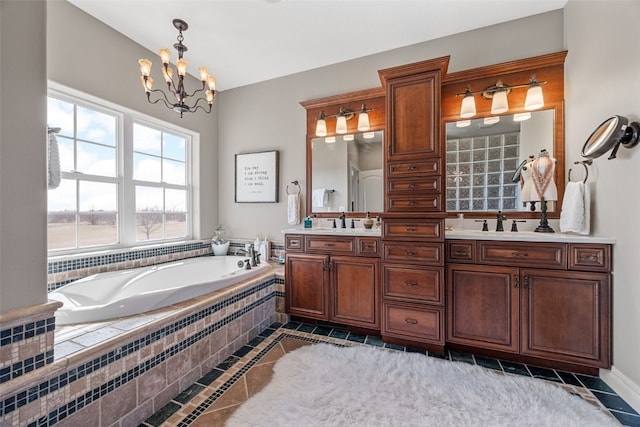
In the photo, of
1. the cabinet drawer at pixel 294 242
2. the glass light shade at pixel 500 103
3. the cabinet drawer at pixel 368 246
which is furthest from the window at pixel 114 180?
the glass light shade at pixel 500 103

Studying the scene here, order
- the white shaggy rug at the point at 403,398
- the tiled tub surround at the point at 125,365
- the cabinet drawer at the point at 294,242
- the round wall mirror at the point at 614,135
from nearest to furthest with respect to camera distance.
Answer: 1. the tiled tub surround at the point at 125,365
2. the white shaggy rug at the point at 403,398
3. the round wall mirror at the point at 614,135
4. the cabinet drawer at the point at 294,242

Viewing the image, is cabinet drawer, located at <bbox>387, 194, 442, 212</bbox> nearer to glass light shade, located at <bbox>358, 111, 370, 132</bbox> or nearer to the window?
glass light shade, located at <bbox>358, 111, 370, 132</bbox>

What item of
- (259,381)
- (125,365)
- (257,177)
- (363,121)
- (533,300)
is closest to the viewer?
A: (125,365)

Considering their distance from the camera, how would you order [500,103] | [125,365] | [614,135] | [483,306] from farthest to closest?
1. [500,103]
2. [483,306]
3. [614,135]
4. [125,365]

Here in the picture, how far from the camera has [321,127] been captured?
2.97m

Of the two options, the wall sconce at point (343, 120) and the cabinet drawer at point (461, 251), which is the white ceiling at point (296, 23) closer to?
the wall sconce at point (343, 120)

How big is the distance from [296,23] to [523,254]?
8.76 ft

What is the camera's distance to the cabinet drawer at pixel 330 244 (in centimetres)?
238

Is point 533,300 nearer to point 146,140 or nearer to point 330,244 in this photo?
point 330,244

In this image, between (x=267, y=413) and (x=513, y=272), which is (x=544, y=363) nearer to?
(x=513, y=272)

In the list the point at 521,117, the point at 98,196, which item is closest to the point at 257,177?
the point at 98,196

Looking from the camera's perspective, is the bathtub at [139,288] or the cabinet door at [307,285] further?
the cabinet door at [307,285]

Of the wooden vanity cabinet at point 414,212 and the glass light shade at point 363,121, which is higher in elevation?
the glass light shade at point 363,121

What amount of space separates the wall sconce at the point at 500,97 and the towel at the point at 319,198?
1559mm
